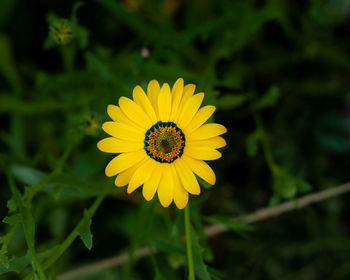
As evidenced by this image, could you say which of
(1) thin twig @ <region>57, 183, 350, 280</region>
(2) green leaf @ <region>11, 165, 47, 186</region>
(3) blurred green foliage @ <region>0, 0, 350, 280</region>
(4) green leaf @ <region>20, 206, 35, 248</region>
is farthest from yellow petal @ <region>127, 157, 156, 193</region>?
(3) blurred green foliage @ <region>0, 0, 350, 280</region>

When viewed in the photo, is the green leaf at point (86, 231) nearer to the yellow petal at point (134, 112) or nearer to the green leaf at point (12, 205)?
the green leaf at point (12, 205)

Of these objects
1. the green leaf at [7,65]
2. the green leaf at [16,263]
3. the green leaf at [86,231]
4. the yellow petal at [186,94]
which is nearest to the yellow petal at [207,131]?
the yellow petal at [186,94]

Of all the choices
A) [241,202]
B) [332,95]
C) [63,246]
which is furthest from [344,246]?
[63,246]

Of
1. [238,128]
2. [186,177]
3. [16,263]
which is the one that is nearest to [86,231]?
[16,263]

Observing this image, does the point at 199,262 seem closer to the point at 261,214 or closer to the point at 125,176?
the point at 125,176

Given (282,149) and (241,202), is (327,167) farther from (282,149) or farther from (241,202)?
(241,202)

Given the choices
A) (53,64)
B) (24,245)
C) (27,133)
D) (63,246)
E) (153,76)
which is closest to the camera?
(63,246)

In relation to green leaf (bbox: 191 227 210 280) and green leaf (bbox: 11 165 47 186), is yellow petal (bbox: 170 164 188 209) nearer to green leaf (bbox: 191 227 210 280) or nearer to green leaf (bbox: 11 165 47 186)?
green leaf (bbox: 191 227 210 280)

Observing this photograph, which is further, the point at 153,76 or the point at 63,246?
the point at 153,76

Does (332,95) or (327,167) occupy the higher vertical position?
(332,95)
